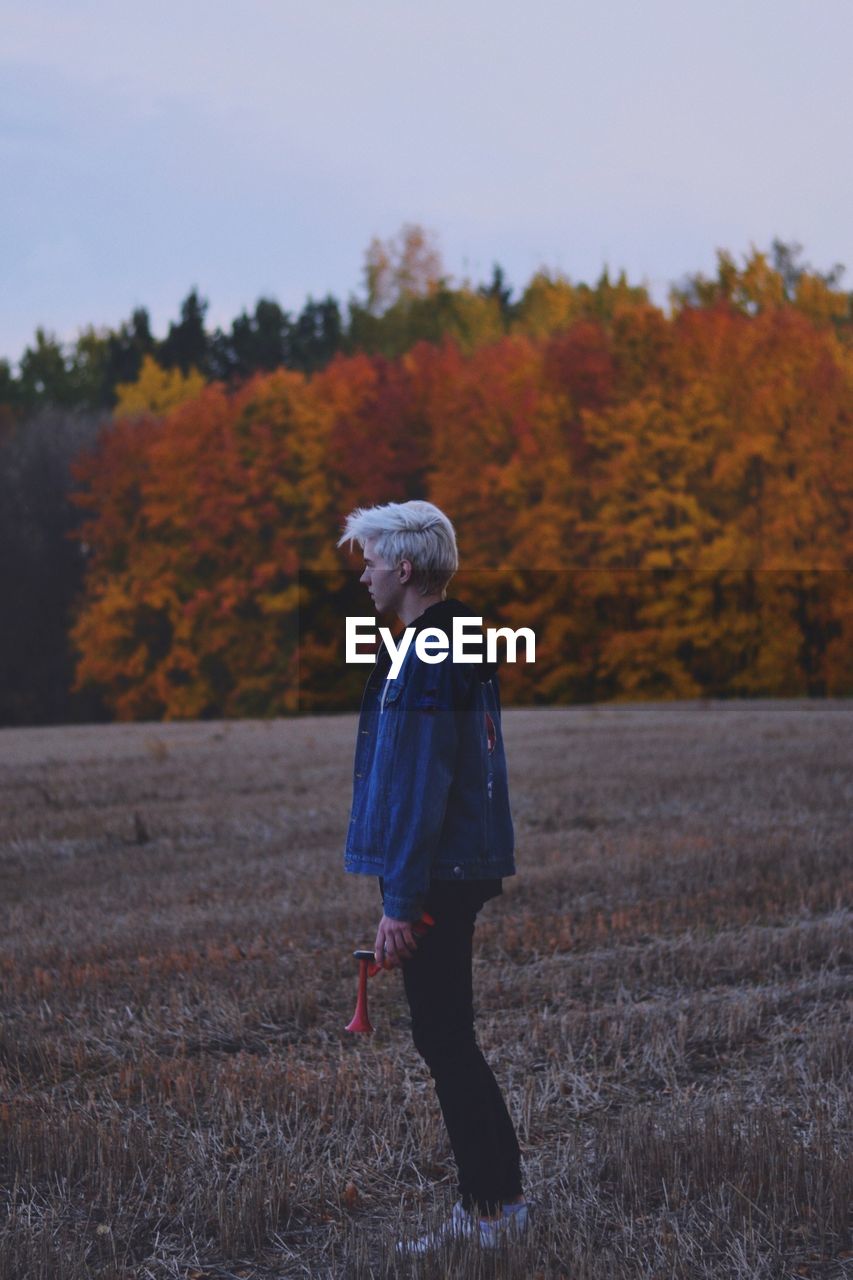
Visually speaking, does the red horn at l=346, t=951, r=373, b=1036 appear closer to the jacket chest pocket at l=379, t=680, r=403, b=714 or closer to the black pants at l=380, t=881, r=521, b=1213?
the black pants at l=380, t=881, r=521, b=1213

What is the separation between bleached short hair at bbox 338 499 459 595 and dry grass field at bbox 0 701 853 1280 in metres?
1.81

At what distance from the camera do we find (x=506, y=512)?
3578 cm

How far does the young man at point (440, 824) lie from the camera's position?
142 inches

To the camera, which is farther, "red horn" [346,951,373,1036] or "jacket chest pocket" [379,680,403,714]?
"red horn" [346,951,373,1036]

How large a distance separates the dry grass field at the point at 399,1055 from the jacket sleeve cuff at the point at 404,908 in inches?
35.1

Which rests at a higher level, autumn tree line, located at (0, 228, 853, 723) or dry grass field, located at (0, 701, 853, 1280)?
autumn tree line, located at (0, 228, 853, 723)

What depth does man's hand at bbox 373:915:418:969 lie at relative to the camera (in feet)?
11.8

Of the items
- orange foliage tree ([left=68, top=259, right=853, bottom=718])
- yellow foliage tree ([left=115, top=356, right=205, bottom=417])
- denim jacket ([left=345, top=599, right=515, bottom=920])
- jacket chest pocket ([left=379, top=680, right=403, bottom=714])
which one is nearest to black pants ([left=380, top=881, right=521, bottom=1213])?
denim jacket ([left=345, top=599, right=515, bottom=920])

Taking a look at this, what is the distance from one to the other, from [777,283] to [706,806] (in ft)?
99.5

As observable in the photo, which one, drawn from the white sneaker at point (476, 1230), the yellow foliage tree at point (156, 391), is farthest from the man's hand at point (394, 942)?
the yellow foliage tree at point (156, 391)

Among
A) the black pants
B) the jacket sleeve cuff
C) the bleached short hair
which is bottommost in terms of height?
the black pants

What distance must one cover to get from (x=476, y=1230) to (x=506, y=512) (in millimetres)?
32468

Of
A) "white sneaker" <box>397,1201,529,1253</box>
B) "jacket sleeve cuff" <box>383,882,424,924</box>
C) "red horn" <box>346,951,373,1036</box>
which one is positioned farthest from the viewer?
"red horn" <box>346,951,373,1036</box>

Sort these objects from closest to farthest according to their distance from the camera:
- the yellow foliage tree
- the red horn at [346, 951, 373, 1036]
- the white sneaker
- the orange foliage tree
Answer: the white sneaker < the red horn at [346, 951, 373, 1036] < the orange foliage tree < the yellow foliage tree
